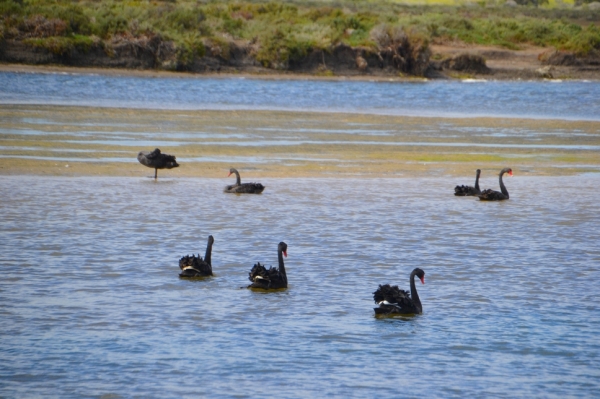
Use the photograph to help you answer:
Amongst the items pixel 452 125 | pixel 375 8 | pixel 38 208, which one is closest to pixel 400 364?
pixel 38 208

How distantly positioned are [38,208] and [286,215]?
369 centimetres

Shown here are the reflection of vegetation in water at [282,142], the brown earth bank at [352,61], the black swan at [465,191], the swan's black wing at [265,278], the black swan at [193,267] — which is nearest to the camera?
the swan's black wing at [265,278]

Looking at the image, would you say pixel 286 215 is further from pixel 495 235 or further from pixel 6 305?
pixel 6 305

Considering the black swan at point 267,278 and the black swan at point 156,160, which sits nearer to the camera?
the black swan at point 267,278

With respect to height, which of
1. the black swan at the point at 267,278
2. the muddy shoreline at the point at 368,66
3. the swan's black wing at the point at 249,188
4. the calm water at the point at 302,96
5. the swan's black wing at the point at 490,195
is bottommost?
the black swan at the point at 267,278

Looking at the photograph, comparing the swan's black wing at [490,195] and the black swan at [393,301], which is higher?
the swan's black wing at [490,195]

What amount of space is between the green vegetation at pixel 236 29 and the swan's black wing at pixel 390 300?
134 ft

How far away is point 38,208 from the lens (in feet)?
49.0

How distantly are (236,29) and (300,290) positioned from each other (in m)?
50.4

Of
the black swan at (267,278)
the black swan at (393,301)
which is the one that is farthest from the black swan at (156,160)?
the black swan at (393,301)

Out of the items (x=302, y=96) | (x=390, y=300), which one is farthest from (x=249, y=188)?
(x=302, y=96)

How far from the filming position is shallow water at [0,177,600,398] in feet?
25.4

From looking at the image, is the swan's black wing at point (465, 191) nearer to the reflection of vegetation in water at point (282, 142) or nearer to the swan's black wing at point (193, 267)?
the reflection of vegetation in water at point (282, 142)

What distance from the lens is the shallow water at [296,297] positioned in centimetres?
774
